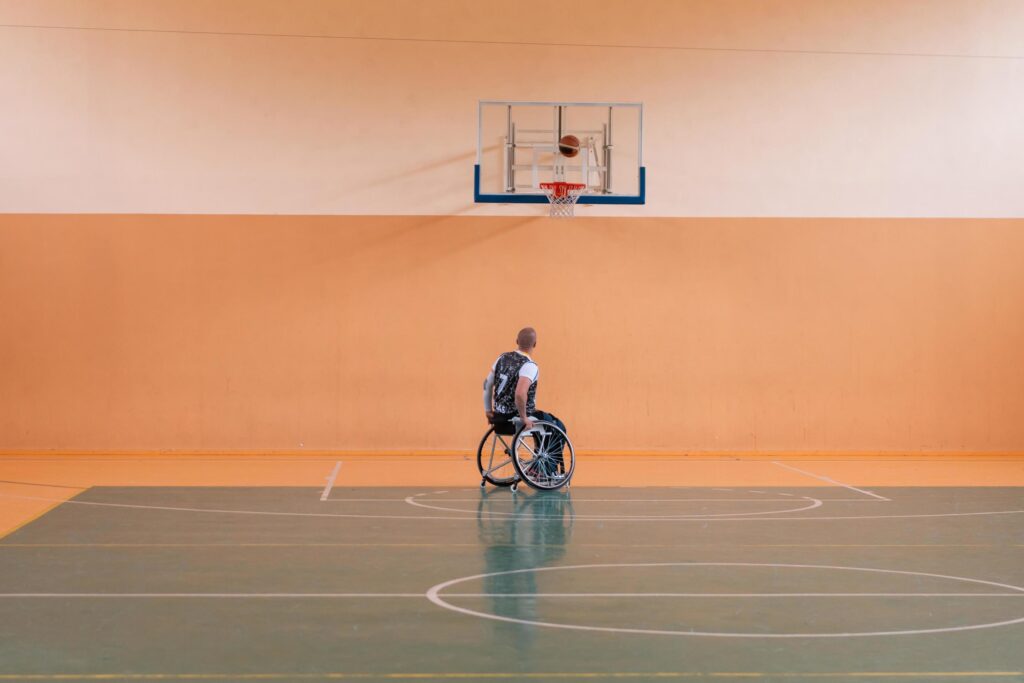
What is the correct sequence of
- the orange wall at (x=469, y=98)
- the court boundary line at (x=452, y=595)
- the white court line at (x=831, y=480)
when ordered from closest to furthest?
the court boundary line at (x=452, y=595)
the white court line at (x=831, y=480)
the orange wall at (x=469, y=98)

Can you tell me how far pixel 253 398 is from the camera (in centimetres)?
1146

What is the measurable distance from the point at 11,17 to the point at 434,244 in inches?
194

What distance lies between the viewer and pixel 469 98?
11539 millimetres

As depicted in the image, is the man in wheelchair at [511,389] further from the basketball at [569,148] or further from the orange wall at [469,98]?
the orange wall at [469,98]

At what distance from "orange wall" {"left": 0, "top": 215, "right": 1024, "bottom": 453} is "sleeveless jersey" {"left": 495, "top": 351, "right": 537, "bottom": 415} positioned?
9.90 feet

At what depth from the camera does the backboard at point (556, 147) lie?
11227 mm

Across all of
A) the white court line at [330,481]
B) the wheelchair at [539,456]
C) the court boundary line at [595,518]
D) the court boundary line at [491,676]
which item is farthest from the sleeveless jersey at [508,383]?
the court boundary line at [491,676]

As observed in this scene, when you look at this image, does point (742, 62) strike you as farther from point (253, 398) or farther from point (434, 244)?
point (253, 398)

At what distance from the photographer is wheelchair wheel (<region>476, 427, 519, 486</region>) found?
8781 mm

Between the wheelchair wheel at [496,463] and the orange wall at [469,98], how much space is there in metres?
2.73

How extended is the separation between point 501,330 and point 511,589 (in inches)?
256

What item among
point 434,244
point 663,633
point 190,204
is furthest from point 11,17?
point 663,633

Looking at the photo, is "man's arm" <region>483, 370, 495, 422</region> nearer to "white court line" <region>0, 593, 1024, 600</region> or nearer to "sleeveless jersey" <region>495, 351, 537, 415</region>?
"sleeveless jersey" <region>495, 351, 537, 415</region>

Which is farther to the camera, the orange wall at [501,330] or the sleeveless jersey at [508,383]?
the orange wall at [501,330]
